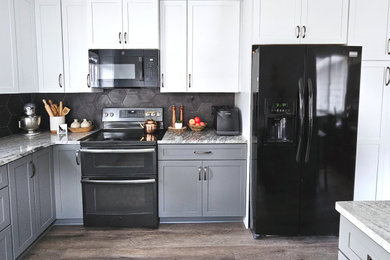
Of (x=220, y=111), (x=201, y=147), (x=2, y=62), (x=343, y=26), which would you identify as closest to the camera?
(x=2, y=62)

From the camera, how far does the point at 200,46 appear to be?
10.5 feet

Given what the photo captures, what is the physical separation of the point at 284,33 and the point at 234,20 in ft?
2.07

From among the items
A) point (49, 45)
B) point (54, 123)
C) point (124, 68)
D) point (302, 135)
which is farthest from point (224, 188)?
point (49, 45)

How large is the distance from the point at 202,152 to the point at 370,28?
1.87 m

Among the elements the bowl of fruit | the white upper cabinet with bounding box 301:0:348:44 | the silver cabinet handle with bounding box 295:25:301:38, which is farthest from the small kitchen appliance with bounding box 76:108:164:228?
the white upper cabinet with bounding box 301:0:348:44

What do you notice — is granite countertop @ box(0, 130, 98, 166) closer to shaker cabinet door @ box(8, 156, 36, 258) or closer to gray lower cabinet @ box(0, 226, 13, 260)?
shaker cabinet door @ box(8, 156, 36, 258)

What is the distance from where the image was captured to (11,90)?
9.01 feet

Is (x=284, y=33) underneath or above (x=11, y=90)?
above

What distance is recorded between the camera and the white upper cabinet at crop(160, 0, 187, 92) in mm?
3160

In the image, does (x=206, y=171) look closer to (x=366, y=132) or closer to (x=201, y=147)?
(x=201, y=147)

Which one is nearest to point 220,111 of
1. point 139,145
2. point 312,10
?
point 139,145

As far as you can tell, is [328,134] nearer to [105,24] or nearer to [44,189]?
[105,24]

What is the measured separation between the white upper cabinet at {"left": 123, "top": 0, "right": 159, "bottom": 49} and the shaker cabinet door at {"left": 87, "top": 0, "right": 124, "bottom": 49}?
6cm

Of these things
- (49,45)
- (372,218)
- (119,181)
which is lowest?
(119,181)
